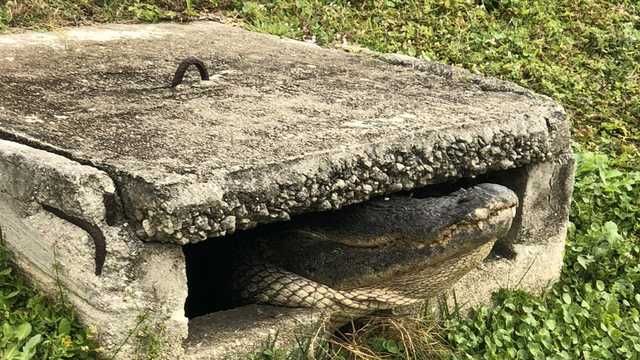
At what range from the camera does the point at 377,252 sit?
9.45 ft

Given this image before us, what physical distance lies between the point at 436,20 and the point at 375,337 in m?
3.54

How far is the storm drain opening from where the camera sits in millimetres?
3162

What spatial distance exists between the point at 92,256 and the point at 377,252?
86 centimetres

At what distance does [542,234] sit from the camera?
3562 millimetres

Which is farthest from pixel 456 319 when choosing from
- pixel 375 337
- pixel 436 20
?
pixel 436 20

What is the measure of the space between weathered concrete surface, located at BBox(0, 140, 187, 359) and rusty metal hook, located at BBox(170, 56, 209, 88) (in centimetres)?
85

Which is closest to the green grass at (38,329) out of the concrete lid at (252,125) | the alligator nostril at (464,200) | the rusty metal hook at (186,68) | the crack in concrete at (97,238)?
the crack in concrete at (97,238)

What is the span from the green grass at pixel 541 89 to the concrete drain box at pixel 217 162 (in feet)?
0.51

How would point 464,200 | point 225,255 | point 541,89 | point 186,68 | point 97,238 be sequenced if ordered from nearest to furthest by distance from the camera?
point 97,238
point 464,200
point 225,255
point 186,68
point 541,89

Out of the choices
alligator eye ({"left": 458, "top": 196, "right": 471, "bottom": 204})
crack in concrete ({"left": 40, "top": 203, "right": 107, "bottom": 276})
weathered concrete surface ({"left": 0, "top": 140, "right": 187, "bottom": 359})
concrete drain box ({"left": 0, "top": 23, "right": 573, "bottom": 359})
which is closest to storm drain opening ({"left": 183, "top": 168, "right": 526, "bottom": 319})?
concrete drain box ({"left": 0, "top": 23, "right": 573, "bottom": 359})

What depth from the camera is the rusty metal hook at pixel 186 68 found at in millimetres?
3402

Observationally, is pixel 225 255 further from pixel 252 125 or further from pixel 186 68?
pixel 186 68

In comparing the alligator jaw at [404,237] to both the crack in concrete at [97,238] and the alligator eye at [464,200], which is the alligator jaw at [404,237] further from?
the crack in concrete at [97,238]

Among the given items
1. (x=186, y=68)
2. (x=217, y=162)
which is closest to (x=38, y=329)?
(x=217, y=162)
